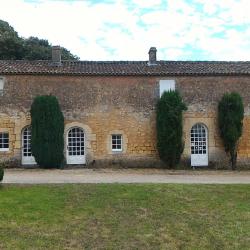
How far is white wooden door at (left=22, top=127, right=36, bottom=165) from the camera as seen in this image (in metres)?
29.5

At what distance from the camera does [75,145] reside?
98.4 feet

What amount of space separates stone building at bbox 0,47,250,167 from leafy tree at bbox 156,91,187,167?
787 mm

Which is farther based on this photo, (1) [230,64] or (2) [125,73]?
(1) [230,64]

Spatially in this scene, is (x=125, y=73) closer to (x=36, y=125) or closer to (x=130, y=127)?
(x=130, y=127)

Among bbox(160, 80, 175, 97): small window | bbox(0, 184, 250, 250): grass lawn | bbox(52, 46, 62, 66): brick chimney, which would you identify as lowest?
bbox(0, 184, 250, 250): grass lawn

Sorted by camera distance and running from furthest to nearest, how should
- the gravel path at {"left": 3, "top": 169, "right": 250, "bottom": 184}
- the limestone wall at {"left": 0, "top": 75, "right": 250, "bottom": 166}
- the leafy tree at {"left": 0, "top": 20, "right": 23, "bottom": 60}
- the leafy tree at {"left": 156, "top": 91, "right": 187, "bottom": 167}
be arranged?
1. the leafy tree at {"left": 0, "top": 20, "right": 23, "bottom": 60}
2. the limestone wall at {"left": 0, "top": 75, "right": 250, "bottom": 166}
3. the leafy tree at {"left": 156, "top": 91, "right": 187, "bottom": 167}
4. the gravel path at {"left": 3, "top": 169, "right": 250, "bottom": 184}

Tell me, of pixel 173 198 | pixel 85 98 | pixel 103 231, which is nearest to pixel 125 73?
pixel 85 98

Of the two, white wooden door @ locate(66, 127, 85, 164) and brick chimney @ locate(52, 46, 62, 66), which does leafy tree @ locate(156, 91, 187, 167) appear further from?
brick chimney @ locate(52, 46, 62, 66)

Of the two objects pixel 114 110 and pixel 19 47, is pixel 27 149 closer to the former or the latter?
pixel 114 110

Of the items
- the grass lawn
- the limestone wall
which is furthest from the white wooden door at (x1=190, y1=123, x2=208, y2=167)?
the grass lawn

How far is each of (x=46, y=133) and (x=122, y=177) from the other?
700cm

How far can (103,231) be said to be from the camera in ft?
46.0

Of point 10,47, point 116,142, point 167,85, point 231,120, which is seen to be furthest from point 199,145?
point 10,47

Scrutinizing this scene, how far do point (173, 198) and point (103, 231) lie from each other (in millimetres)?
4516
